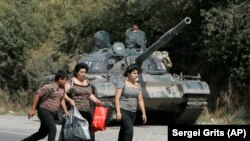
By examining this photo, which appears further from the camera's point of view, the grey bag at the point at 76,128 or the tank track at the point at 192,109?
the tank track at the point at 192,109

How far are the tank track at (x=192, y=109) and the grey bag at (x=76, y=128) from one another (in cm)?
881

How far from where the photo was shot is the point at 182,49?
93.2 ft

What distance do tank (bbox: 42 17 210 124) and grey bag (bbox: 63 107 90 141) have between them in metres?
7.15

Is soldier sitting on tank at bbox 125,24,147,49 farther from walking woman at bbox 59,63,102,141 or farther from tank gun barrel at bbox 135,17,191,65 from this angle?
Answer: walking woman at bbox 59,63,102,141

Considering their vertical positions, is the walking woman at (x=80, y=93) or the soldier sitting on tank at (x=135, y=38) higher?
the soldier sitting on tank at (x=135, y=38)

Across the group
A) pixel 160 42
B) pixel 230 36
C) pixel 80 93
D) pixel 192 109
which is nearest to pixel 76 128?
pixel 80 93

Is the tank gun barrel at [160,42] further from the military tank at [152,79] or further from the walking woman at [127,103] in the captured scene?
the walking woman at [127,103]

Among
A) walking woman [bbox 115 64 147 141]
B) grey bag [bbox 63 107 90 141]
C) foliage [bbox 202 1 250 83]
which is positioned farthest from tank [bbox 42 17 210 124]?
grey bag [bbox 63 107 90 141]

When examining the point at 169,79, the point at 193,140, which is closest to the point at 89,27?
the point at 169,79

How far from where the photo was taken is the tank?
19.2 meters

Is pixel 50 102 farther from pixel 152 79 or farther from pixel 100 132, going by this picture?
pixel 152 79

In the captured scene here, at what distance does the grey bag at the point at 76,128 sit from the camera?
11.1 m

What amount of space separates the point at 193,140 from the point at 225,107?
15.8 m

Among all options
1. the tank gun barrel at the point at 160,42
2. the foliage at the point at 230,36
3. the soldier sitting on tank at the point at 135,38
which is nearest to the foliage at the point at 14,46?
the foliage at the point at 230,36
